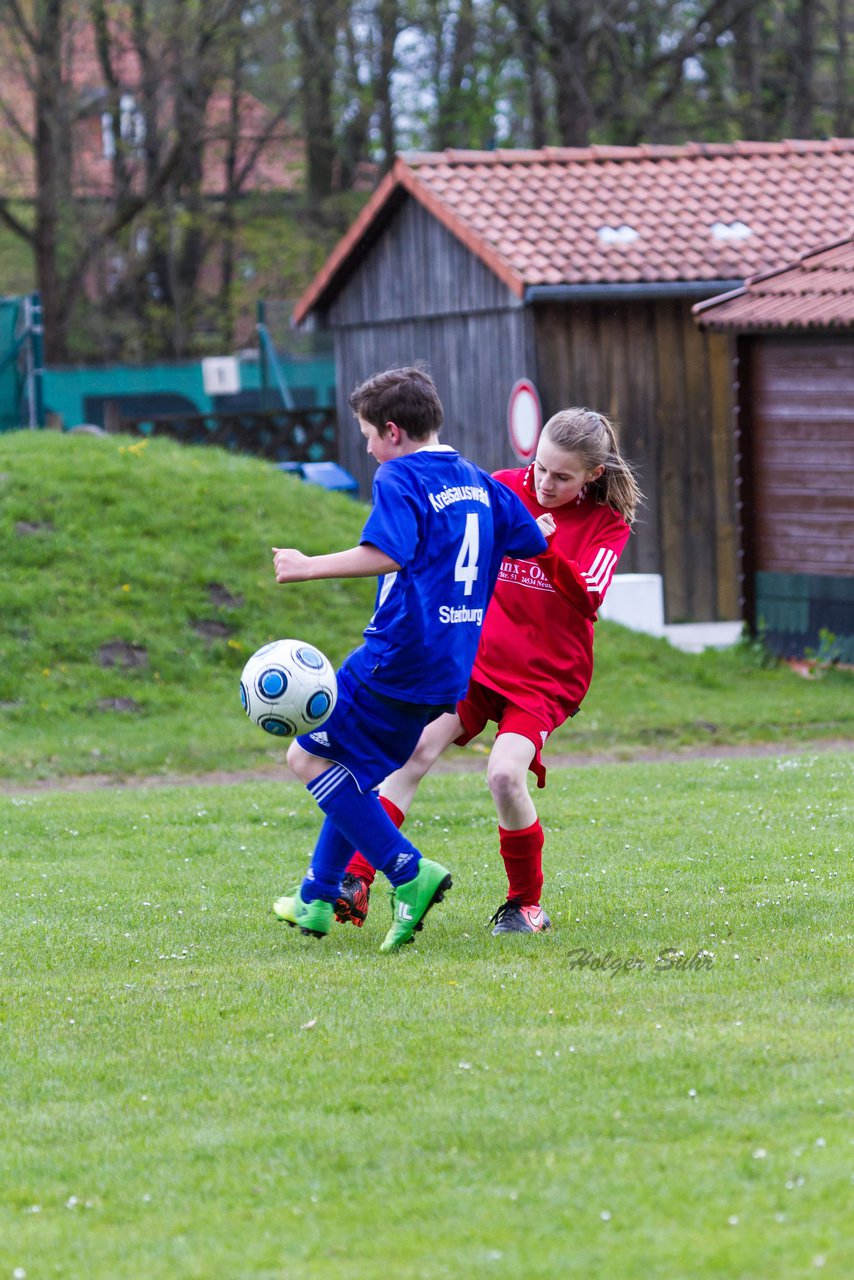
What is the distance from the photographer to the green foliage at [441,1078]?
10.7ft

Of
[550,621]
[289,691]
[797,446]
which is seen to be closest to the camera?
[289,691]

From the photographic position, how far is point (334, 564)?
5059 mm

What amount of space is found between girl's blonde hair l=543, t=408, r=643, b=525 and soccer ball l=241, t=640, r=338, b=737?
3.64ft

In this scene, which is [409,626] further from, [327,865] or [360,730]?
[327,865]

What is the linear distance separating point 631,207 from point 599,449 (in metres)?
13.4

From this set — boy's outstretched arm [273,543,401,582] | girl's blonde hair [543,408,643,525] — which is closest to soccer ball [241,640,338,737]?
boy's outstretched arm [273,543,401,582]

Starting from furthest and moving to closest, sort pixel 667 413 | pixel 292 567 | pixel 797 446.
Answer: pixel 667 413
pixel 797 446
pixel 292 567

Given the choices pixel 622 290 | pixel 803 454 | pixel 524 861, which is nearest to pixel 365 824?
pixel 524 861

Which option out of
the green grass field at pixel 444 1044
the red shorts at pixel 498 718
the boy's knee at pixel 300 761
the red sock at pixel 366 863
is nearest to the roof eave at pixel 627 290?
the green grass field at pixel 444 1044

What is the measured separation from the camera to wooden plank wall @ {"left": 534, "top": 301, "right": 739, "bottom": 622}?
57.8 ft

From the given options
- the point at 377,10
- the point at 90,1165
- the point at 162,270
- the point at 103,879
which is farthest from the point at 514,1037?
the point at 162,270

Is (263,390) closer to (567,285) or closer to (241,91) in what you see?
(567,285)

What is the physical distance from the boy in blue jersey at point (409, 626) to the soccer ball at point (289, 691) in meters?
0.12

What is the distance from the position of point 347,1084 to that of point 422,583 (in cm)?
171
